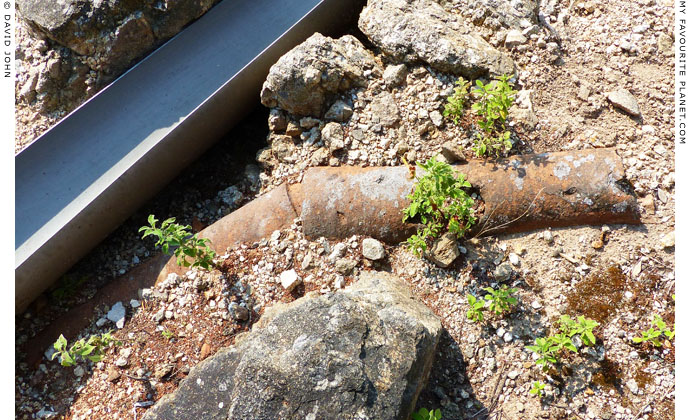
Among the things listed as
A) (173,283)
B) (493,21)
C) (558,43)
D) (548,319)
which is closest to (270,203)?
(173,283)

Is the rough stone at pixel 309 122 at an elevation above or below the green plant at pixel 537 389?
above

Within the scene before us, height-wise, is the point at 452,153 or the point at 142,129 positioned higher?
the point at 142,129

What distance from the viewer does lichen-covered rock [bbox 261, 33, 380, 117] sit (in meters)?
3.90

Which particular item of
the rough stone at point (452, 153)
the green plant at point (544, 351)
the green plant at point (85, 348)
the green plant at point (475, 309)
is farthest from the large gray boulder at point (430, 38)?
the green plant at point (85, 348)

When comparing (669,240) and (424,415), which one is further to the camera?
(669,240)

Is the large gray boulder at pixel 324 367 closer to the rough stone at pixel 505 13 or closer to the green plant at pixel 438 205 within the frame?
the green plant at pixel 438 205

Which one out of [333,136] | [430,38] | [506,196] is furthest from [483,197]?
[430,38]

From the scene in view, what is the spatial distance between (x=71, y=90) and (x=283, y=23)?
7.05 ft

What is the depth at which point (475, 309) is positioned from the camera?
10.6 feet

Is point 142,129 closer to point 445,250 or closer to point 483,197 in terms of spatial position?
point 445,250

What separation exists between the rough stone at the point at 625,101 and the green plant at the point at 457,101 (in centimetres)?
119

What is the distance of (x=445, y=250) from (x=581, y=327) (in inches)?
39.9

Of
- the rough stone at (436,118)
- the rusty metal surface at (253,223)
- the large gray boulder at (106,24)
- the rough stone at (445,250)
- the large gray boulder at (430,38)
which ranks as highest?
the large gray boulder at (106,24)

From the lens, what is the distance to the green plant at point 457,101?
369 cm
